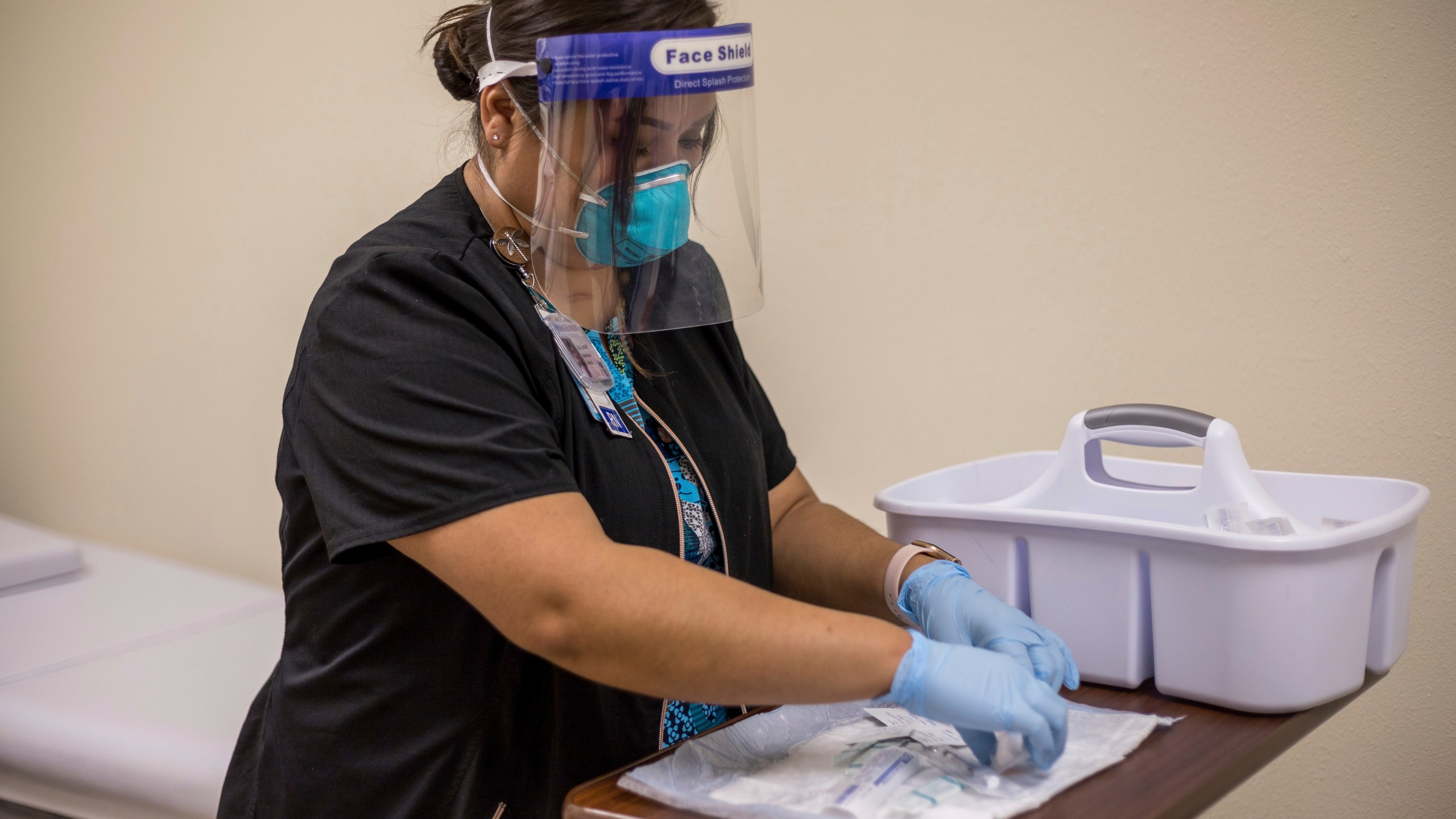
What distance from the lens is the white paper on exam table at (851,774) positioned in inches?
31.2

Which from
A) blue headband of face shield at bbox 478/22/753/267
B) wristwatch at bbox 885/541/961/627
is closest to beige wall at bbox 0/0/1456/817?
wristwatch at bbox 885/541/961/627

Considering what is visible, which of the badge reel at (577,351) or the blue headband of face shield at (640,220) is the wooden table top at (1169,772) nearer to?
the badge reel at (577,351)

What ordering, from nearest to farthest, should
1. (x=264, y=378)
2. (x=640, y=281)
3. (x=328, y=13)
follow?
(x=640, y=281)
(x=328, y=13)
(x=264, y=378)

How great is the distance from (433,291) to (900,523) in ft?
1.91

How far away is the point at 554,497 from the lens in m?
0.88

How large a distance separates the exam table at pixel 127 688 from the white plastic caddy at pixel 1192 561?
1.29m

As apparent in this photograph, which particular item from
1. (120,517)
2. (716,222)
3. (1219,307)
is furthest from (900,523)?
(120,517)

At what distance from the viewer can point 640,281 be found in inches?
44.3

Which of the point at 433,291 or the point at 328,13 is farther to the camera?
the point at 328,13

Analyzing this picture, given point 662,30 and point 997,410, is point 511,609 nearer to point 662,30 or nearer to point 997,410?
point 662,30

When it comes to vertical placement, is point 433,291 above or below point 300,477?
above

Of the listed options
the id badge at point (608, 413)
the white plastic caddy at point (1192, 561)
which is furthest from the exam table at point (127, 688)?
the white plastic caddy at point (1192, 561)

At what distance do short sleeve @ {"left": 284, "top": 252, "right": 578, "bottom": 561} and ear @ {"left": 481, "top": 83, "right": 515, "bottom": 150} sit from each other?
→ 176mm

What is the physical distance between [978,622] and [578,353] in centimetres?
49
